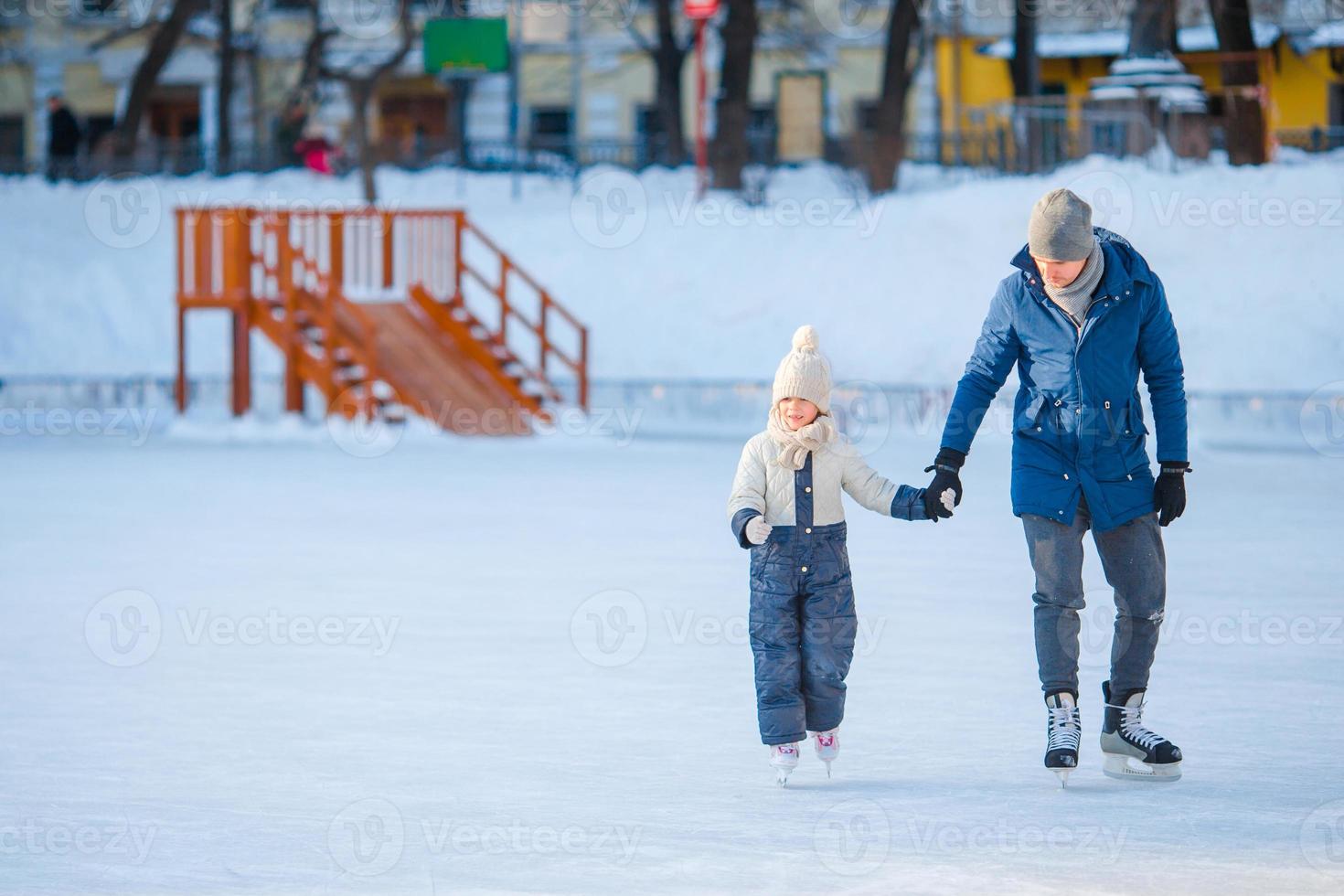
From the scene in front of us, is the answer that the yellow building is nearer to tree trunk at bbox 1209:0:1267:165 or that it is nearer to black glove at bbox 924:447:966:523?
tree trunk at bbox 1209:0:1267:165

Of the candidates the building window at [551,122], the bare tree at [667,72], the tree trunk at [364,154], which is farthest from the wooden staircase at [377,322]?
the building window at [551,122]

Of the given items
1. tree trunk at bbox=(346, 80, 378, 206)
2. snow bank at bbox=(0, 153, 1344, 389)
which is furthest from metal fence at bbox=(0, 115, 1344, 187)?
tree trunk at bbox=(346, 80, 378, 206)

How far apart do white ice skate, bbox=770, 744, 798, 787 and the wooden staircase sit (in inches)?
501

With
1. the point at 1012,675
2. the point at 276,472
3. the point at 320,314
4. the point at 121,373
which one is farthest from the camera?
the point at 121,373

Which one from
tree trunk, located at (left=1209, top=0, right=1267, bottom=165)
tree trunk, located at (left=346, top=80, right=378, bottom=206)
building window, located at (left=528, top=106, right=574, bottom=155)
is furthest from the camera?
building window, located at (left=528, top=106, right=574, bottom=155)

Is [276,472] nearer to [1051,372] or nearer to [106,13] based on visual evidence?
[1051,372]

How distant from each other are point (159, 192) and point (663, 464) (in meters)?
13.2

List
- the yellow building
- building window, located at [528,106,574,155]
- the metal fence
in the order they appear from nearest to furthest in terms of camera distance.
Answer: the metal fence, the yellow building, building window, located at [528,106,574,155]

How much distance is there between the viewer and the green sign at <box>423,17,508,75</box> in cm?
2555

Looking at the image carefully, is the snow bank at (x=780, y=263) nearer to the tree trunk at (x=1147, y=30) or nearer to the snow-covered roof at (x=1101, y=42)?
the tree trunk at (x=1147, y=30)

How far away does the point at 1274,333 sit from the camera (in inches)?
765

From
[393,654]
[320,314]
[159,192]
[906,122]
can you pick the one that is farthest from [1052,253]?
[906,122]

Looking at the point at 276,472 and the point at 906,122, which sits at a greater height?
the point at 906,122

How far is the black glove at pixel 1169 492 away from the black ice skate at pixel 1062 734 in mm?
567
